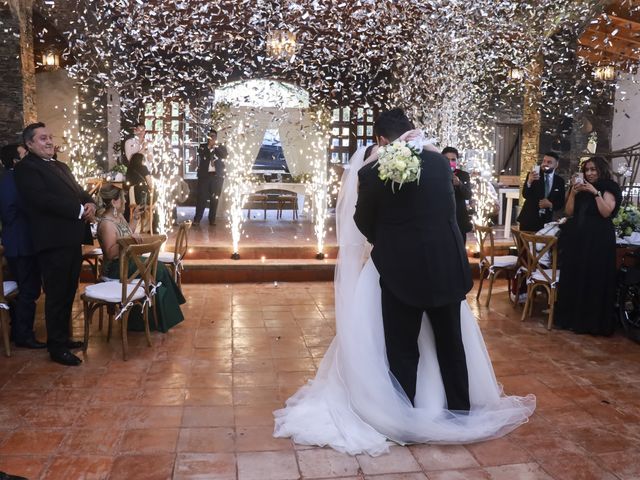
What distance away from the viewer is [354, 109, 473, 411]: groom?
9.32 ft

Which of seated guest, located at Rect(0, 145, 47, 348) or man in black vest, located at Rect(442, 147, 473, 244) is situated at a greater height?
man in black vest, located at Rect(442, 147, 473, 244)

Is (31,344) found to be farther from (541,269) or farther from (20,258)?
(541,269)

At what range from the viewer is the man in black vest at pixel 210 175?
10695 millimetres

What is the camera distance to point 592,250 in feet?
16.1

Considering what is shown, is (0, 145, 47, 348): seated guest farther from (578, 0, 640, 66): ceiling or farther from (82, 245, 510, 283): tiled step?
(578, 0, 640, 66): ceiling

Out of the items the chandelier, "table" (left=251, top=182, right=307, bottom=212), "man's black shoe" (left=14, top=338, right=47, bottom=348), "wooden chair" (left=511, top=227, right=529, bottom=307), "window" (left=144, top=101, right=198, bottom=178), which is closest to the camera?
"man's black shoe" (left=14, top=338, right=47, bottom=348)

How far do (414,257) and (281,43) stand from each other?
6810 millimetres

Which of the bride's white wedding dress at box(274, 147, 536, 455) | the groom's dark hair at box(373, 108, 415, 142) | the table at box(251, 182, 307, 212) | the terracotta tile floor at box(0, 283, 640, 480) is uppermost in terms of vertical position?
the groom's dark hair at box(373, 108, 415, 142)

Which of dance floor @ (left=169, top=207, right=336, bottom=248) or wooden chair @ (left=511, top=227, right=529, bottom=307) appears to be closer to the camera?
wooden chair @ (left=511, top=227, right=529, bottom=307)

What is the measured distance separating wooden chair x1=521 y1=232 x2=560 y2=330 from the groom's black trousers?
2.39 meters

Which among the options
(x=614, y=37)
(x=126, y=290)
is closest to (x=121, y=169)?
(x=126, y=290)

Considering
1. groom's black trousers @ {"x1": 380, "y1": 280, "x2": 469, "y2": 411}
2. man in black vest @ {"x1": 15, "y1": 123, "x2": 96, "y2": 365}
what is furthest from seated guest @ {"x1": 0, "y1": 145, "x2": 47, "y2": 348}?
groom's black trousers @ {"x1": 380, "y1": 280, "x2": 469, "y2": 411}

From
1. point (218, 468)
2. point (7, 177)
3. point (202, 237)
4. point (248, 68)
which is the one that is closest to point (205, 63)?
point (248, 68)

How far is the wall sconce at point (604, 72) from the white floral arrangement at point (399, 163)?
9.38 m
